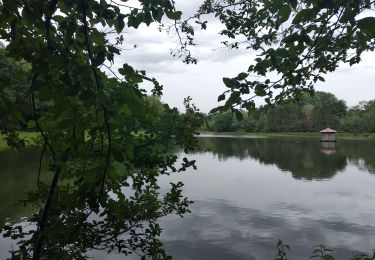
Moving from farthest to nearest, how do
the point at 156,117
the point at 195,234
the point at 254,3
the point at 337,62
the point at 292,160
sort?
the point at 292,160 < the point at 195,234 < the point at 156,117 < the point at 254,3 < the point at 337,62

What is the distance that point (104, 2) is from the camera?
81.6 inches

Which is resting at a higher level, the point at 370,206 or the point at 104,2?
the point at 104,2

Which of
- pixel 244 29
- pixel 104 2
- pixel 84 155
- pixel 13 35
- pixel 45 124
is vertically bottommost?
pixel 84 155

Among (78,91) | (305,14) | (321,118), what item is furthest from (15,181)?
(321,118)

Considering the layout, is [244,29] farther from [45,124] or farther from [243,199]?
[243,199]

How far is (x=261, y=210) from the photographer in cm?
1759

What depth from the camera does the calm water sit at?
1250 centimetres

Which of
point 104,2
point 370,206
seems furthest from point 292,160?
point 104,2

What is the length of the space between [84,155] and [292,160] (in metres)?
38.2

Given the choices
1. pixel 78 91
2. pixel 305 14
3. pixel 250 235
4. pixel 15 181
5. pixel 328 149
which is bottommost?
pixel 250 235

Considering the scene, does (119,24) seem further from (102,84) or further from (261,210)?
(261,210)

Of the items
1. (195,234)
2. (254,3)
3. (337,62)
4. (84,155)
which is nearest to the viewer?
(84,155)

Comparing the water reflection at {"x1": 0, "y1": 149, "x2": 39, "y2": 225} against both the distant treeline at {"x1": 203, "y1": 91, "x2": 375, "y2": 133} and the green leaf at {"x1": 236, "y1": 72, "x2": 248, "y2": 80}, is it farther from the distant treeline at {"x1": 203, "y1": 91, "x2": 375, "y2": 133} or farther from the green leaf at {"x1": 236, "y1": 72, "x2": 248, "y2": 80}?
the distant treeline at {"x1": 203, "y1": 91, "x2": 375, "y2": 133}

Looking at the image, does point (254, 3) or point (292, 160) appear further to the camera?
point (292, 160)
